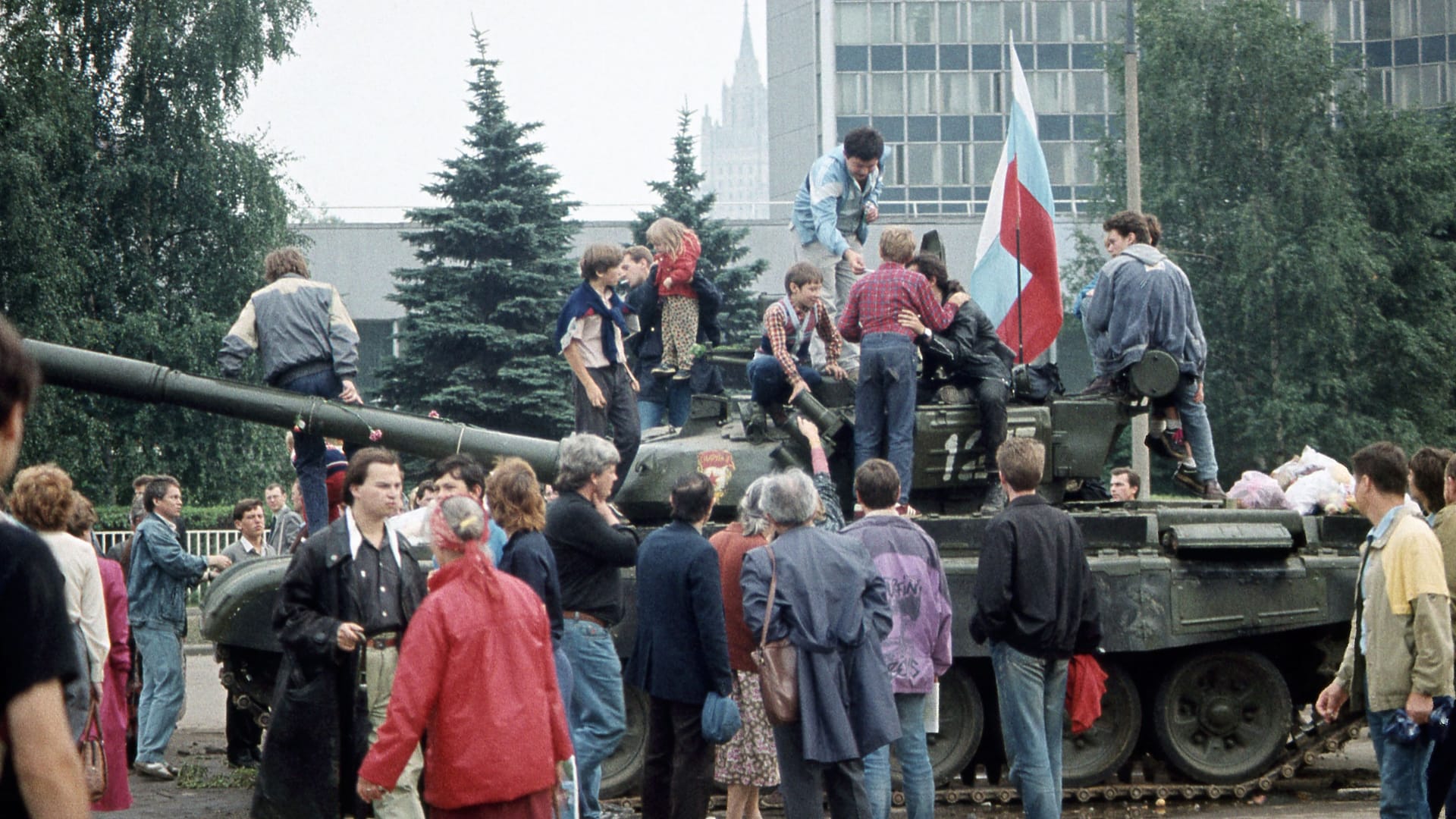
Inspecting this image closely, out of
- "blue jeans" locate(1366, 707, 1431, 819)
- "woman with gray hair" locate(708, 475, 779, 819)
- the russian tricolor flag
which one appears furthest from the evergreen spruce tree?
"blue jeans" locate(1366, 707, 1431, 819)

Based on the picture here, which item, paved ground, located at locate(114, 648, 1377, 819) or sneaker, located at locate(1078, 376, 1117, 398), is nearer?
paved ground, located at locate(114, 648, 1377, 819)

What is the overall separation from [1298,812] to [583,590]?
15.3ft

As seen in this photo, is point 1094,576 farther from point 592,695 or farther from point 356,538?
point 356,538

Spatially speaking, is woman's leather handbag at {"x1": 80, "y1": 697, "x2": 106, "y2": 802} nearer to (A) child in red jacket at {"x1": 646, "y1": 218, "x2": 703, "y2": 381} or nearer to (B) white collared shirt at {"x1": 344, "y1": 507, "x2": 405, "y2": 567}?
(B) white collared shirt at {"x1": 344, "y1": 507, "x2": 405, "y2": 567}

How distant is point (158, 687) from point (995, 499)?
5.45m

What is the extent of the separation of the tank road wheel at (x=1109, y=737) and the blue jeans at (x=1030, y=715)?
2823mm

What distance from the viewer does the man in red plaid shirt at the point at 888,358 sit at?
10.2m

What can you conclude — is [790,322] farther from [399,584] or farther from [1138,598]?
[399,584]

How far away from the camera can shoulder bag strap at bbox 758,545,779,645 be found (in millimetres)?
7566

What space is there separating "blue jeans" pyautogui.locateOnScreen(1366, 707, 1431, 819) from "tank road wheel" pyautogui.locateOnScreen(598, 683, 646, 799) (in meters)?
4.66

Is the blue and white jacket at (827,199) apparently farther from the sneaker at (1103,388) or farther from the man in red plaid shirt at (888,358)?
the sneaker at (1103,388)

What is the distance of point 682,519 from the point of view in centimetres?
782

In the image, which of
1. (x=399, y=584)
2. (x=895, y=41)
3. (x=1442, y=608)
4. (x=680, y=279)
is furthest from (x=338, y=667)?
(x=895, y=41)

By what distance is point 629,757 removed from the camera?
→ 10578 mm
